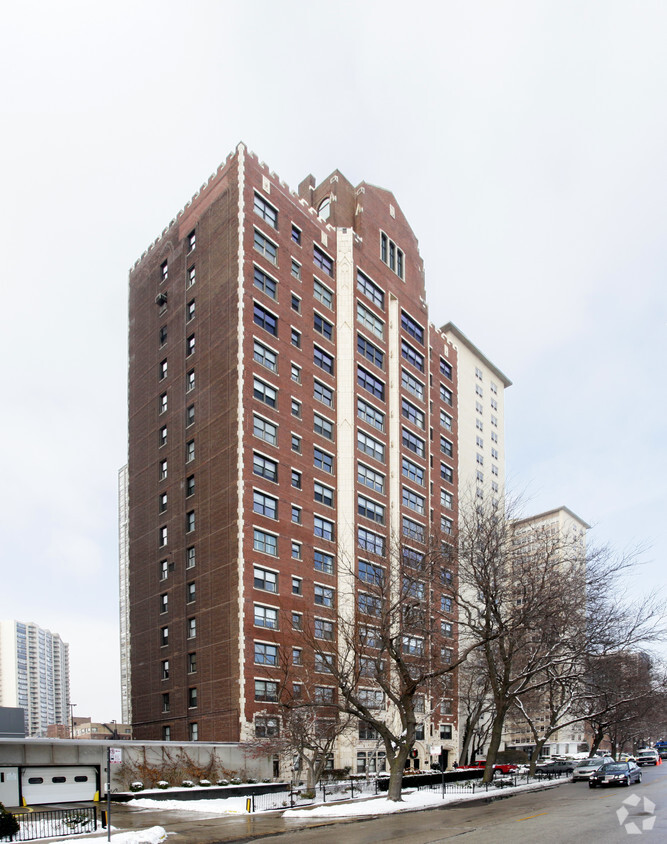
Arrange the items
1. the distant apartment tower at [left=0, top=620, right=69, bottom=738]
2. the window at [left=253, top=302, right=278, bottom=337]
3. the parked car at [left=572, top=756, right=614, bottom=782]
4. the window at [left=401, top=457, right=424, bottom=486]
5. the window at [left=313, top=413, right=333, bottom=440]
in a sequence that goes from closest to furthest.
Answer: the parked car at [left=572, top=756, right=614, bottom=782]
the window at [left=253, top=302, right=278, bottom=337]
the window at [left=313, top=413, right=333, bottom=440]
the window at [left=401, top=457, right=424, bottom=486]
the distant apartment tower at [left=0, top=620, right=69, bottom=738]

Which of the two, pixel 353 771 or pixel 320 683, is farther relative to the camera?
pixel 353 771

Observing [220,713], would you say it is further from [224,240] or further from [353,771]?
[224,240]

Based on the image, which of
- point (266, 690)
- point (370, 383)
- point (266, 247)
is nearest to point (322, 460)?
point (370, 383)

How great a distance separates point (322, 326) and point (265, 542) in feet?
65.3

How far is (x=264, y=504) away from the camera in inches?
2096

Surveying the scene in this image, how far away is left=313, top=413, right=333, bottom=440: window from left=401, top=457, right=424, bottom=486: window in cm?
1100

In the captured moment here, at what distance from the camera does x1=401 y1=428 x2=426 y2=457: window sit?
2805 inches

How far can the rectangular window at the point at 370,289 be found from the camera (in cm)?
6819

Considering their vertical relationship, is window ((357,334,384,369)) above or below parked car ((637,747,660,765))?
above

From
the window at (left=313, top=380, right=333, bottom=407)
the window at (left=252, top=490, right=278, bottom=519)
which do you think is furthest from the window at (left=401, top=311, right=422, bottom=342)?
the window at (left=252, top=490, right=278, bottom=519)

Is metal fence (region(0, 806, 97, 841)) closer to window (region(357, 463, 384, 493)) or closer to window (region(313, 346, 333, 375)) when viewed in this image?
window (region(357, 463, 384, 493))

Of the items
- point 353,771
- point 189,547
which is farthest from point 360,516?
point 353,771

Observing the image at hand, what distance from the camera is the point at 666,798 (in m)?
30.0

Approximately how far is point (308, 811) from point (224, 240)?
40.2m
